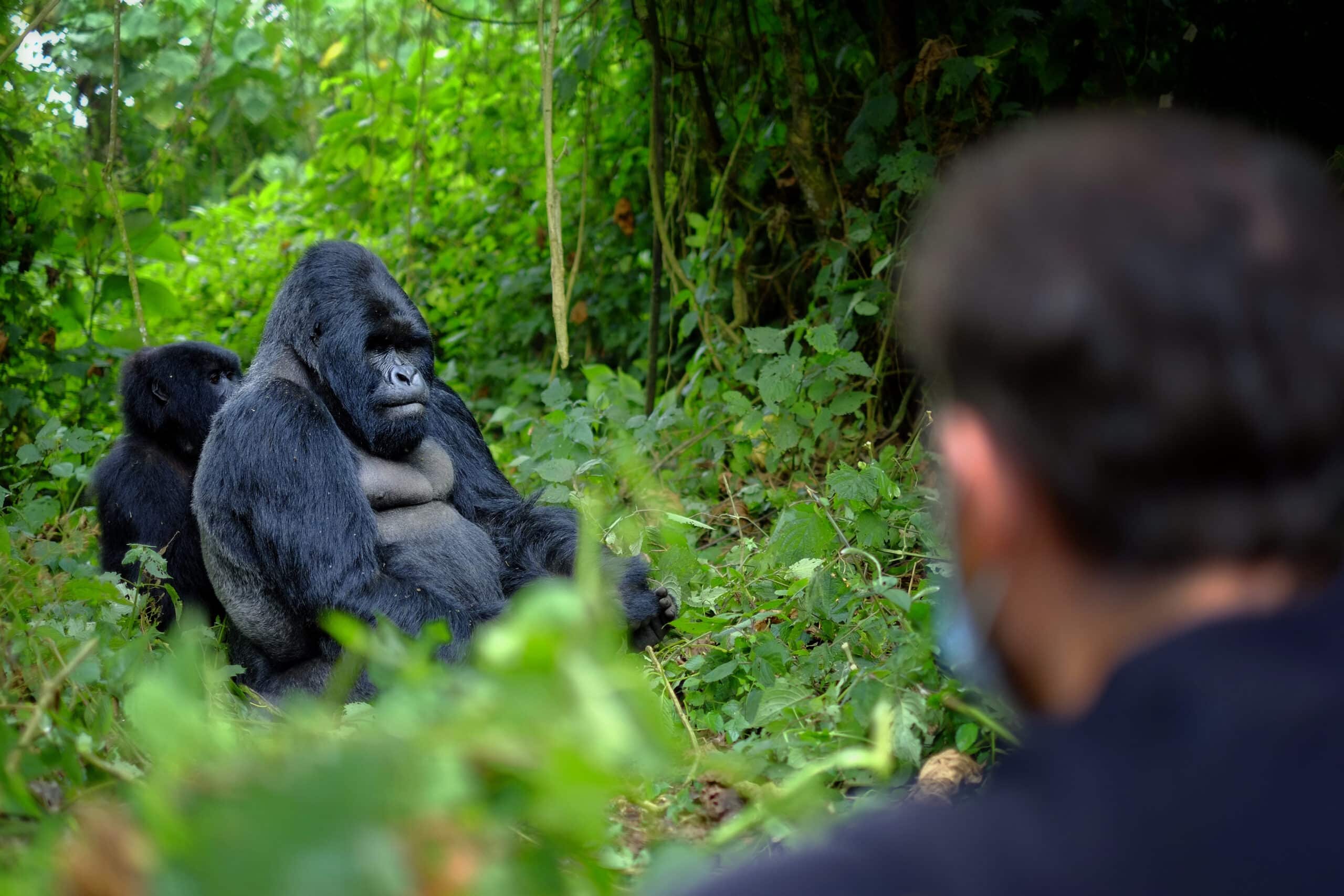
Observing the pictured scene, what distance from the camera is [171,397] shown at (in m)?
4.40

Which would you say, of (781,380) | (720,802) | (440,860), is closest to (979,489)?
(440,860)

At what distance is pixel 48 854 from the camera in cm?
118

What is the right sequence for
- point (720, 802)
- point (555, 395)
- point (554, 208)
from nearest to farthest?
1. point (720, 802)
2. point (554, 208)
3. point (555, 395)

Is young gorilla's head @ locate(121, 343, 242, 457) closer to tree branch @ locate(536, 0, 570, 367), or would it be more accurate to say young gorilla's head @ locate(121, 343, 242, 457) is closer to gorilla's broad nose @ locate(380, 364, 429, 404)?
gorilla's broad nose @ locate(380, 364, 429, 404)

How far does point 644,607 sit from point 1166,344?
8.39ft

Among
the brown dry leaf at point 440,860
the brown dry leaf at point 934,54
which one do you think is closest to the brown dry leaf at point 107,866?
the brown dry leaf at point 440,860

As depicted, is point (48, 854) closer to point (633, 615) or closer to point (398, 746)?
point (398, 746)

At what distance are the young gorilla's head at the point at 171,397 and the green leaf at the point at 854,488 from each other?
2.17 m

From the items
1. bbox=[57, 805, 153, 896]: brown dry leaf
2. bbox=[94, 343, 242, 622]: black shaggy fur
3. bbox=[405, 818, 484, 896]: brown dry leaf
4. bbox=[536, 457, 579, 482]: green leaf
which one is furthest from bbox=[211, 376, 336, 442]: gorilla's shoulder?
bbox=[405, 818, 484, 896]: brown dry leaf

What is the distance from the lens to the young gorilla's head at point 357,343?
336cm

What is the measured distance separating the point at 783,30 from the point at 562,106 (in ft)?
4.08

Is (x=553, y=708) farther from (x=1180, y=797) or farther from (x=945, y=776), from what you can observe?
(x=945, y=776)

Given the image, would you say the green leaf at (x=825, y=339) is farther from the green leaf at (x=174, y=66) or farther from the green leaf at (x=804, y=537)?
the green leaf at (x=174, y=66)

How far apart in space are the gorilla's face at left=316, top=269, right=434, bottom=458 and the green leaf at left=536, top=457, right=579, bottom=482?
2.12 feet
